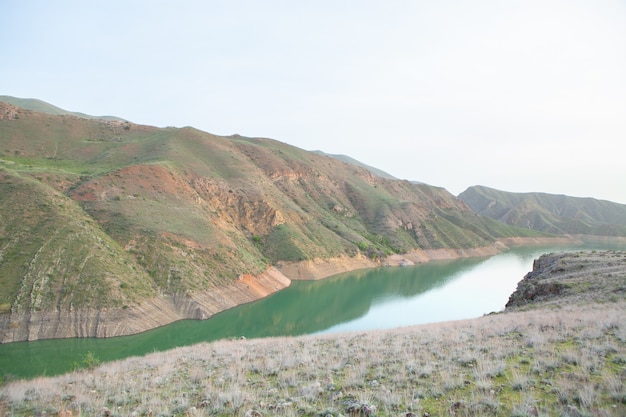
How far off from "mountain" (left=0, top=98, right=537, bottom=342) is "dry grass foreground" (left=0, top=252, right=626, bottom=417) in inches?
776

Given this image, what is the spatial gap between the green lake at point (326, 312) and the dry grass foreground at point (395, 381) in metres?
11.3

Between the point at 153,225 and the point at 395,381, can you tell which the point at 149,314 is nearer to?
the point at 153,225

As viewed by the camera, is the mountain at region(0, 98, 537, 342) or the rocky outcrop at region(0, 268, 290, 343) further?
the mountain at region(0, 98, 537, 342)

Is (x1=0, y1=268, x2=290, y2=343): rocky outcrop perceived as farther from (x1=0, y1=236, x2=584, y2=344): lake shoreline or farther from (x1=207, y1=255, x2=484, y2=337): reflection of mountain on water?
(x1=207, y1=255, x2=484, y2=337): reflection of mountain on water

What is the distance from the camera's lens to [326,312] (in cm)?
4303

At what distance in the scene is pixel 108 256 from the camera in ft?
107

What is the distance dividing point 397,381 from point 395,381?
48mm

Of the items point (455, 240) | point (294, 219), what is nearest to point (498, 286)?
point (294, 219)

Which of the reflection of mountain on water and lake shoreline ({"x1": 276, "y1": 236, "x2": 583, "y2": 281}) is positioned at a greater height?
lake shoreline ({"x1": 276, "y1": 236, "x2": 583, "y2": 281})

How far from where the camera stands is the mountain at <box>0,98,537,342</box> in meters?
28.6

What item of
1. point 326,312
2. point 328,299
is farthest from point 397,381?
point 328,299

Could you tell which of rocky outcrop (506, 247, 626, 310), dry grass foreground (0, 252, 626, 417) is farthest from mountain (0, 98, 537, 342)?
rocky outcrop (506, 247, 626, 310)

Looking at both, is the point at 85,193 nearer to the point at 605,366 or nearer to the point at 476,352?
the point at 476,352

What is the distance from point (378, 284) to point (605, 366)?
5480 cm
